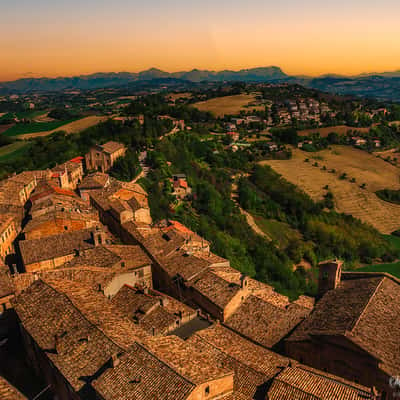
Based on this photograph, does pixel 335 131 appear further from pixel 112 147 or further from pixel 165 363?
pixel 165 363

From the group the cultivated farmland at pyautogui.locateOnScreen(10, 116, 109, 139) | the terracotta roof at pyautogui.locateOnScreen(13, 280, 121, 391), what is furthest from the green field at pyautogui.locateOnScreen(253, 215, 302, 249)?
the cultivated farmland at pyautogui.locateOnScreen(10, 116, 109, 139)

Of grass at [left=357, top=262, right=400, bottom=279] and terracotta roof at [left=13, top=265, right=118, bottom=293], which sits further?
grass at [left=357, top=262, right=400, bottom=279]

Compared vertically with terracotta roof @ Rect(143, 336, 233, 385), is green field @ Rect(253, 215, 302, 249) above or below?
below

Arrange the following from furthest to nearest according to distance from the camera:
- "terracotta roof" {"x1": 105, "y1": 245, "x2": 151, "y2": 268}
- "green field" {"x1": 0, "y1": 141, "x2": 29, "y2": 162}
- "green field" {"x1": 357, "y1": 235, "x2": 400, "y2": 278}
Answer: "green field" {"x1": 0, "y1": 141, "x2": 29, "y2": 162} < "green field" {"x1": 357, "y1": 235, "x2": 400, "y2": 278} < "terracotta roof" {"x1": 105, "y1": 245, "x2": 151, "y2": 268}

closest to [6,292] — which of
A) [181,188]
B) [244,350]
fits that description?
[244,350]

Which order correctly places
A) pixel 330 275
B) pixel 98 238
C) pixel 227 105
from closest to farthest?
1. pixel 330 275
2. pixel 98 238
3. pixel 227 105

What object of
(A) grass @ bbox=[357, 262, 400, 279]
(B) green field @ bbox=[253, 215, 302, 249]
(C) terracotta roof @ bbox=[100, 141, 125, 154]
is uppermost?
(C) terracotta roof @ bbox=[100, 141, 125, 154]

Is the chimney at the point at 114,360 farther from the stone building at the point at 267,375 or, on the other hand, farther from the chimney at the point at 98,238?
the chimney at the point at 98,238

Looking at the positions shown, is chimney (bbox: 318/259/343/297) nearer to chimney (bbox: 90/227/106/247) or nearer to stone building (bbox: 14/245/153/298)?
stone building (bbox: 14/245/153/298)
